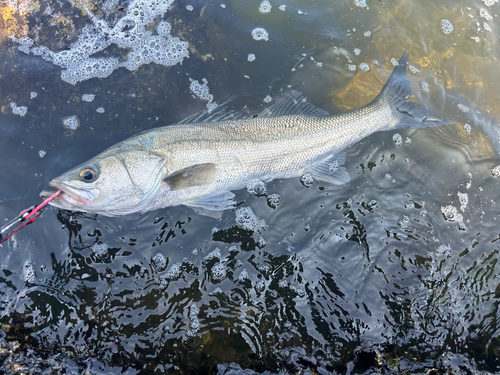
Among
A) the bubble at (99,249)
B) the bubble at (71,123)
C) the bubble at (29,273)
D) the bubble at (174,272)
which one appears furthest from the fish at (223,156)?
the bubble at (29,273)

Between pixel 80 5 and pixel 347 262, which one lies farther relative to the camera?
pixel 80 5

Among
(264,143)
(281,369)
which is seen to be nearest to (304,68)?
(264,143)

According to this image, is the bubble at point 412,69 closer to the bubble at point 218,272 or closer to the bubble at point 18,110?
the bubble at point 218,272

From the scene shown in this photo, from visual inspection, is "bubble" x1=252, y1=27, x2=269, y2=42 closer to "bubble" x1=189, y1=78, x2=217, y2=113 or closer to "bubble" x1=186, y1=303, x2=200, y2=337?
"bubble" x1=189, y1=78, x2=217, y2=113

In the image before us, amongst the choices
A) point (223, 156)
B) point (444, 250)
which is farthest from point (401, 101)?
point (223, 156)

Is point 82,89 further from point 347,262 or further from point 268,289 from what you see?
point 347,262

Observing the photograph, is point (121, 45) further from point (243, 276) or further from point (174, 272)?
point (243, 276)
